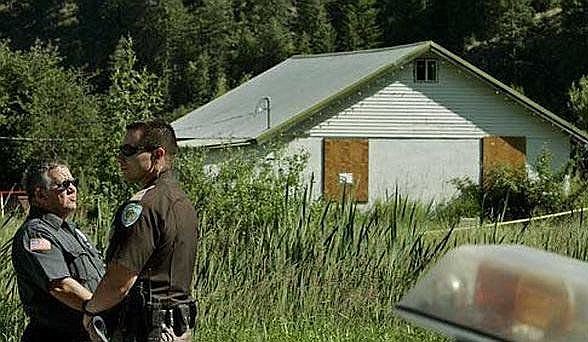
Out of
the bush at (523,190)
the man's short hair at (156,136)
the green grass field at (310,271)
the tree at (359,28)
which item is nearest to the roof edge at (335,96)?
the bush at (523,190)

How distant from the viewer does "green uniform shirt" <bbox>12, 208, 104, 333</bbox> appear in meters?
5.36

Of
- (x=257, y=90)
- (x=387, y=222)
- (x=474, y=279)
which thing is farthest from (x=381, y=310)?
(x=257, y=90)

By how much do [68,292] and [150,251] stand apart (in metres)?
0.53

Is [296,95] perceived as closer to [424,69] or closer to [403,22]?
[424,69]

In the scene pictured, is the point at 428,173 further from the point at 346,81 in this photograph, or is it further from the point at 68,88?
the point at 68,88

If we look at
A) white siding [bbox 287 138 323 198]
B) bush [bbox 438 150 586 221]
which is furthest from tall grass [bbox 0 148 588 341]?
white siding [bbox 287 138 323 198]

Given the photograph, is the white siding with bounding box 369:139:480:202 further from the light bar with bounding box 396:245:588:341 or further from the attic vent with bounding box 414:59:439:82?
the light bar with bounding box 396:245:588:341

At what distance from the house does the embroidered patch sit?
93.4 ft

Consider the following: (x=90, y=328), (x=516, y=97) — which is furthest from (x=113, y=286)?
(x=516, y=97)

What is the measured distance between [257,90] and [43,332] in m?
37.3

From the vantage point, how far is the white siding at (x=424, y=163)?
34375 millimetres

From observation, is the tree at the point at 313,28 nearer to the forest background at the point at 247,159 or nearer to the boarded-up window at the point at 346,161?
the forest background at the point at 247,159

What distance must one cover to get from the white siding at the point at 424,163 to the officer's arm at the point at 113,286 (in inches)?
1146

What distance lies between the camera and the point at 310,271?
950 cm
